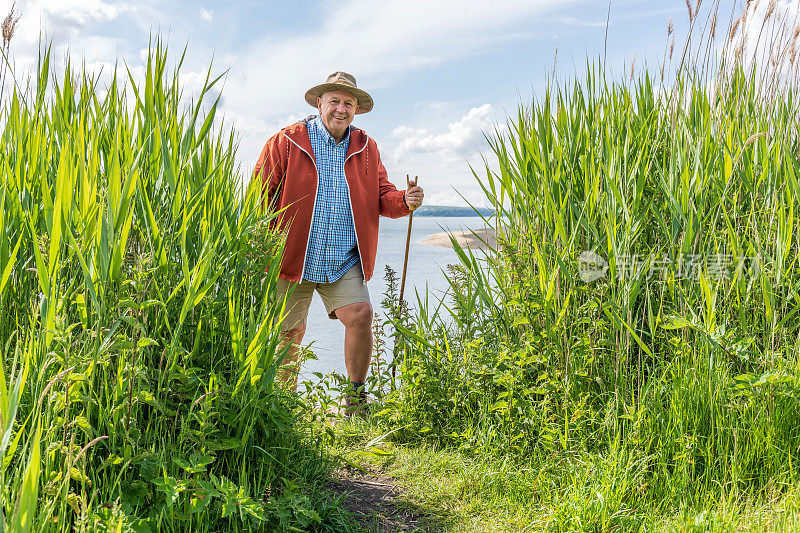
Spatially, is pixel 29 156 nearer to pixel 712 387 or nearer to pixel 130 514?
pixel 130 514

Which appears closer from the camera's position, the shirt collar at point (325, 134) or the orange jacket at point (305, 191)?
the orange jacket at point (305, 191)

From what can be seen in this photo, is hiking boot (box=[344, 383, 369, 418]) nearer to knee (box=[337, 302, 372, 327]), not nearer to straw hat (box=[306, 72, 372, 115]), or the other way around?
knee (box=[337, 302, 372, 327])

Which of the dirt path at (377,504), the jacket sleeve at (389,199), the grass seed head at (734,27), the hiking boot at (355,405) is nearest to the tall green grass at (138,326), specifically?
the dirt path at (377,504)

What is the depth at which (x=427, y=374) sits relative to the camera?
3396mm

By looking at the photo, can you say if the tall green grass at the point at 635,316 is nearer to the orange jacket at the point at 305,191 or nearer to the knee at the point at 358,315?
the knee at the point at 358,315

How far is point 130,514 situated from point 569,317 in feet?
6.69

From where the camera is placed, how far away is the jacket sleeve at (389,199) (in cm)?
419

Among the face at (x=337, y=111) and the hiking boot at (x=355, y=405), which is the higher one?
the face at (x=337, y=111)

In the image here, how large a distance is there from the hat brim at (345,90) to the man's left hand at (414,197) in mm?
774

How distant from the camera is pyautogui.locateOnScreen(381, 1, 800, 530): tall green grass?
2.66 m

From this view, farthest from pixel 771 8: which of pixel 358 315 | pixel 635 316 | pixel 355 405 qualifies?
pixel 355 405

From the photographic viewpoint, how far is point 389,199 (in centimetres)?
426

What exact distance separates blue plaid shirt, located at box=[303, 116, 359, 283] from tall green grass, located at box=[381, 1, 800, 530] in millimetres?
842

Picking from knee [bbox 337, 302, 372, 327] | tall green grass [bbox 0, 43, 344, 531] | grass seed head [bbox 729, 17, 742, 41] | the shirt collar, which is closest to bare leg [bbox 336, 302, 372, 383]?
knee [bbox 337, 302, 372, 327]
